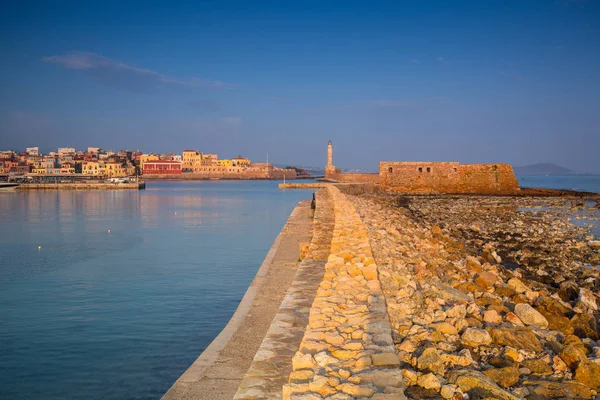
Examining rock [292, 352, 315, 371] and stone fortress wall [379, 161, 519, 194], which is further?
stone fortress wall [379, 161, 519, 194]

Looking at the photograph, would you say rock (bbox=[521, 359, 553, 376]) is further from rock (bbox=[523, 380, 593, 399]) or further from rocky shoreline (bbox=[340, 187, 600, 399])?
rock (bbox=[523, 380, 593, 399])

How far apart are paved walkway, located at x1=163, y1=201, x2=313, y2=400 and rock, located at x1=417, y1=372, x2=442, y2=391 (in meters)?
1.50

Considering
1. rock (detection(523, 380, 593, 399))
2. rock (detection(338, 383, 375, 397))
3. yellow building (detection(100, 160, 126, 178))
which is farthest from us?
yellow building (detection(100, 160, 126, 178))

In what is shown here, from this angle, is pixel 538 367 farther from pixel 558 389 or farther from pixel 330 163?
pixel 330 163

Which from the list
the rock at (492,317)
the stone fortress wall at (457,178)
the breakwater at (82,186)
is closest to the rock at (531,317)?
the rock at (492,317)

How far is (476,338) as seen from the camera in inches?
185

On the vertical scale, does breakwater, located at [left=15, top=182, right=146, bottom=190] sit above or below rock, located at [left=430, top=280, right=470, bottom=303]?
below

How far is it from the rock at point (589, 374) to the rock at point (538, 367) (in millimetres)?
213

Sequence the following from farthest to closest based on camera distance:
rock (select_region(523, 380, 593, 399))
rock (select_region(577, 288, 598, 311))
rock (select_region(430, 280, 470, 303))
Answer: rock (select_region(577, 288, 598, 311)) → rock (select_region(430, 280, 470, 303)) → rock (select_region(523, 380, 593, 399))

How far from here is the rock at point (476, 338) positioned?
4.69m

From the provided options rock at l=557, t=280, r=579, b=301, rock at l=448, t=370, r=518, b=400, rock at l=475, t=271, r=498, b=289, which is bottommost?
rock at l=557, t=280, r=579, b=301

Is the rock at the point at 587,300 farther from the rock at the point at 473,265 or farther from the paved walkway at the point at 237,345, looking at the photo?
the paved walkway at the point at 237,345

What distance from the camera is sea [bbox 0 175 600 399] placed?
584cm

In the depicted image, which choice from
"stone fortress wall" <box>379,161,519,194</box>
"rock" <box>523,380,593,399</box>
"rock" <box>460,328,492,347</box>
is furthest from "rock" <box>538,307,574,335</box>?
"stone fortress wall" <box>379,161,519,194</box>
